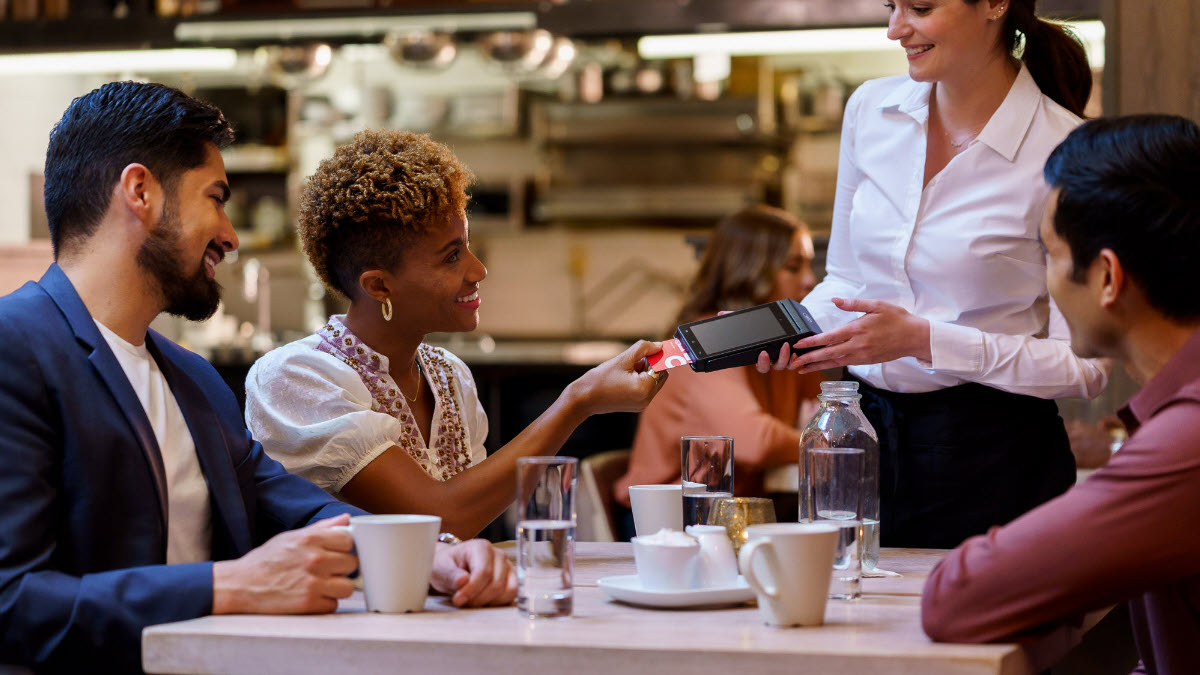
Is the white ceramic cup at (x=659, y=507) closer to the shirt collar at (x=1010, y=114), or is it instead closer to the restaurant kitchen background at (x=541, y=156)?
the shirt collar at (x=1010, y=114)

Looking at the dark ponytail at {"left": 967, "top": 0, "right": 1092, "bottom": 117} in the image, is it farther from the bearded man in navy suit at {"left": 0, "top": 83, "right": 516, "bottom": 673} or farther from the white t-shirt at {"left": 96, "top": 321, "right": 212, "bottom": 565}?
the white t-shirt at {"left": 96, "top": 321, "right": 212, "bottom": 565}

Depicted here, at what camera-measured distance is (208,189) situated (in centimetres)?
161

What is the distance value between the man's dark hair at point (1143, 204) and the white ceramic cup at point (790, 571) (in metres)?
0.39

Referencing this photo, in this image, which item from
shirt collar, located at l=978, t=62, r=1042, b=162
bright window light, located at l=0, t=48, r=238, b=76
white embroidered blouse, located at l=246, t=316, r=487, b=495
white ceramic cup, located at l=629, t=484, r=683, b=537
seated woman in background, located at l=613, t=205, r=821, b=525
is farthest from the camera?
bright window light, located at l=0, t=48, r=238, b=76

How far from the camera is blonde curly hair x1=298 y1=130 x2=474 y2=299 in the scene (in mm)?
1938

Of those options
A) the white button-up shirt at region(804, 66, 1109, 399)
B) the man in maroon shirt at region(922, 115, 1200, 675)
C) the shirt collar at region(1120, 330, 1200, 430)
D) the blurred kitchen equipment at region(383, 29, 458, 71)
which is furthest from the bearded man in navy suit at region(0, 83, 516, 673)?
the blurred kitchen equipment at region(383, 29, 458, 71)

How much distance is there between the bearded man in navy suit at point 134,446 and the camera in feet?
4.26

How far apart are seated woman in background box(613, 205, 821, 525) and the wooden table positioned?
5.17 feet

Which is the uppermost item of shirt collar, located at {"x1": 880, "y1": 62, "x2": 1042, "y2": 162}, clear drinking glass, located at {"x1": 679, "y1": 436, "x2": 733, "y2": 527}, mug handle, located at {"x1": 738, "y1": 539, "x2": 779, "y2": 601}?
shirt collar, located at {"x1": 880, "y1": 62, "x2": 1042, "y2": 162}

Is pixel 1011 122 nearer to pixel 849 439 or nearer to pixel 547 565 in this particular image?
pixel 849 439

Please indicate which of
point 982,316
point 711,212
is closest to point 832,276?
point 982,316

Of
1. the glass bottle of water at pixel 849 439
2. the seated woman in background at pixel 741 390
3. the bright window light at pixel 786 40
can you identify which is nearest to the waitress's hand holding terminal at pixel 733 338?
the glass bottle of water at pixel 849 439

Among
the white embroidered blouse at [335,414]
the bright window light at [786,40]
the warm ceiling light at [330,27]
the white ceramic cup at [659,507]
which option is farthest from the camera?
the warm ceiling light at [330,27]

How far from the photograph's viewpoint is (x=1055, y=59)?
200 cm
